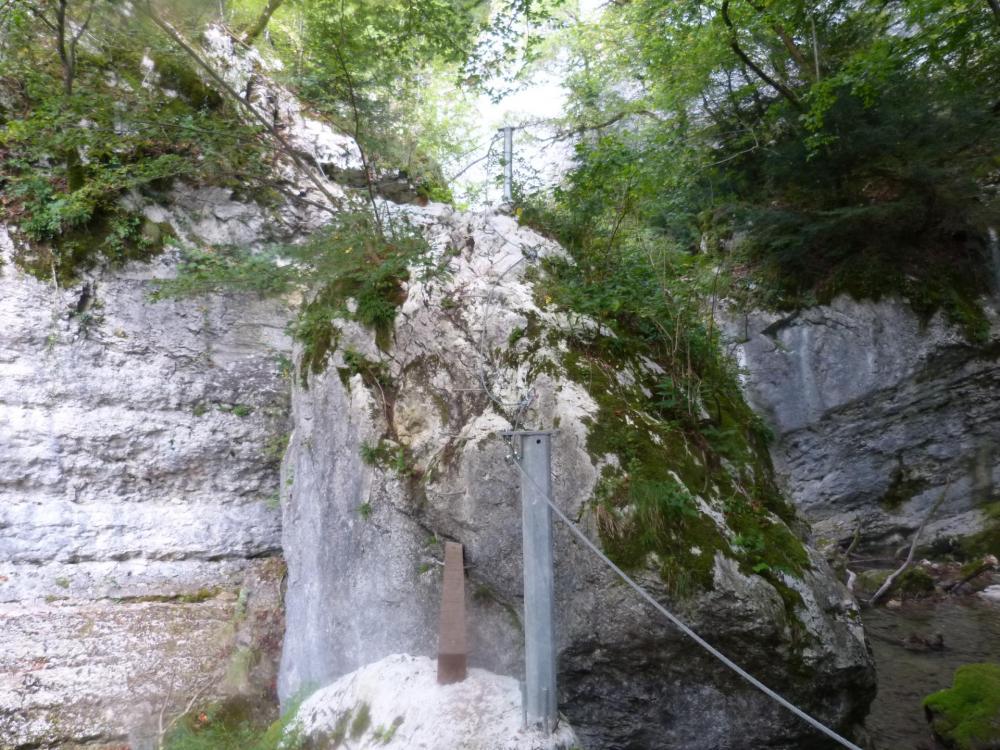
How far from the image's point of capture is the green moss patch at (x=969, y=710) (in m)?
4.64

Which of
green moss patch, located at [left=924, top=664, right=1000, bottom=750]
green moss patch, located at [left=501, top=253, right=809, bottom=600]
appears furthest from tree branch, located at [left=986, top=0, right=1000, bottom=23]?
green moss patch, located at [left=924, top=664, right=1000, bottom=750]

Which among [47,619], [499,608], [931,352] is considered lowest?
[47,619]

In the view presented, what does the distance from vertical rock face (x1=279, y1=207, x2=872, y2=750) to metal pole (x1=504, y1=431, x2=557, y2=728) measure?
71cm

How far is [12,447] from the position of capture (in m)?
6.21

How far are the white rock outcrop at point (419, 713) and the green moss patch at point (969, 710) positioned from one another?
3537mm

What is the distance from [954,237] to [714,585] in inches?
348

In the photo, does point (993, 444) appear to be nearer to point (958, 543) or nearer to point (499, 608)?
point (958, 543)

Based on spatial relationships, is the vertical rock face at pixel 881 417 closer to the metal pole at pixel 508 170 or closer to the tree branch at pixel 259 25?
the metal pole at pixel 508 170

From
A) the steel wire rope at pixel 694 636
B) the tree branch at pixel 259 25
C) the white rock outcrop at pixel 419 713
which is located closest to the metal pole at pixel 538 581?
Answer: the steel wire rope at pixel 694 636

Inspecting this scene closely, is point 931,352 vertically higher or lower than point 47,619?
higher

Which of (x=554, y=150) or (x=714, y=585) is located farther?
(x=554, y=150)

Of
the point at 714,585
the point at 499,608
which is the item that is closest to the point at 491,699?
the point at 499,608

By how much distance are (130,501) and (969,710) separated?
804 centimetres

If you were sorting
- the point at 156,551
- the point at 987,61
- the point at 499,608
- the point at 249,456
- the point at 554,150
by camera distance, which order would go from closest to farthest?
the point at 499,608 < the point at 156,551 < the point at 249,456 < the point at 987,61 < the point at 554,150
